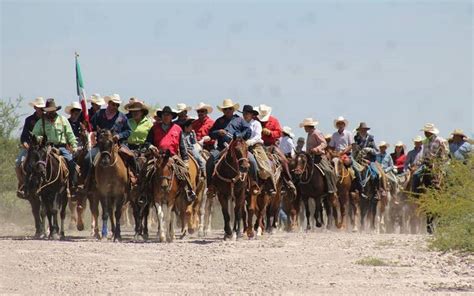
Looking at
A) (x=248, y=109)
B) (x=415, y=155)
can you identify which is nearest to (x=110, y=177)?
(x=248, y=109)

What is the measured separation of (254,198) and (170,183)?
246cm

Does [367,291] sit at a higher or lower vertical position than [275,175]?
lower

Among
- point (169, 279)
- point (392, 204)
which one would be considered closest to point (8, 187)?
point (392, 204)

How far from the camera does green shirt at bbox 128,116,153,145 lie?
27594mm

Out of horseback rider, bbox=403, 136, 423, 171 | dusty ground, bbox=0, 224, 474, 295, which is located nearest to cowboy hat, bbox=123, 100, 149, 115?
dusty ground, bbox=0, 224, 474, 295

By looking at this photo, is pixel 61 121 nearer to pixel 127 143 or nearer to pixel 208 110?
pixel 127 143

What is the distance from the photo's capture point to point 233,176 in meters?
26.9

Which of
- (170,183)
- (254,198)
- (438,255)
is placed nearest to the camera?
(438,255)

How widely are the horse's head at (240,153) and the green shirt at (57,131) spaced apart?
3.28m

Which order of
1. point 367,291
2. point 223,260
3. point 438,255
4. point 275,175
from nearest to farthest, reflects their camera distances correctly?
point 367,291, point 223,260, point 438,255, point 275,175

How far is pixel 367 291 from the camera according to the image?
17.9 metres

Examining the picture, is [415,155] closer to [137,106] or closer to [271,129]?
[271,129]

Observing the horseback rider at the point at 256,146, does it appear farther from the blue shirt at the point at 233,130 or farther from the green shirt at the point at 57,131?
the green shirt at the point at 57,131

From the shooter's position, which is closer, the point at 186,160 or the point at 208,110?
the point at 186,160
